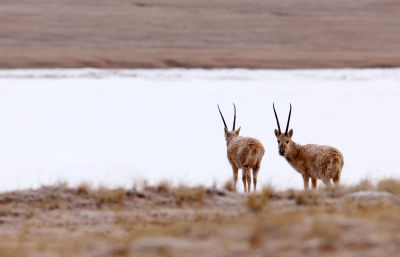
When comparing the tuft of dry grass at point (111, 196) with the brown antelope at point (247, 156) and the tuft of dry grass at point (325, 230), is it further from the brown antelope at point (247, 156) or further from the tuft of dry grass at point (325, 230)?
the brown antelope at point (247, 156)

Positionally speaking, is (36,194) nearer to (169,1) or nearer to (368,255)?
(368,255)

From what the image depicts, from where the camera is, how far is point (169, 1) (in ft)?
183

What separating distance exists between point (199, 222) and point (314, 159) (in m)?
3.56

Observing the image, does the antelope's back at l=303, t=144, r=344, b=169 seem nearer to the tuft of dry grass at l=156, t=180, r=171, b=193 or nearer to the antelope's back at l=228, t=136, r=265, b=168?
the antelope's back at l=228, t=136, r=265, b=168

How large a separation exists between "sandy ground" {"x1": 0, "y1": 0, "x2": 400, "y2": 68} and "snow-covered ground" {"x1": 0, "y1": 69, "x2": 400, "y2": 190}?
10.4 feet

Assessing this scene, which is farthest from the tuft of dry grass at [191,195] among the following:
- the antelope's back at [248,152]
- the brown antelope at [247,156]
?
the antelope's back at [248,152]

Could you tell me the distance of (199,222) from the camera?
6480 mm

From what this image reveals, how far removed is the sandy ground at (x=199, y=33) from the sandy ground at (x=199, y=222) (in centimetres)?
3001

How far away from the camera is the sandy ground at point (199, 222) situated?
5461 millimetres

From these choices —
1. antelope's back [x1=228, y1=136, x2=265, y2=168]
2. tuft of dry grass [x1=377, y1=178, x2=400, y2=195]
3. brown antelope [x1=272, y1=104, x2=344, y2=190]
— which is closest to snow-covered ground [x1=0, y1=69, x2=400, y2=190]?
antelope's back [x1=228, y1=136, x2=265, y2=168]

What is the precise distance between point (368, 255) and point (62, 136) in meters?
14.6

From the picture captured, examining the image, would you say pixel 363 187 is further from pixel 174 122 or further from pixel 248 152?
pixel 174 122

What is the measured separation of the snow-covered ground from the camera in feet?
46.4

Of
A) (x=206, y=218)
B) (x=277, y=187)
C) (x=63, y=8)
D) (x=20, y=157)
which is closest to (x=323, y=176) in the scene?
(x=277, y=187)
